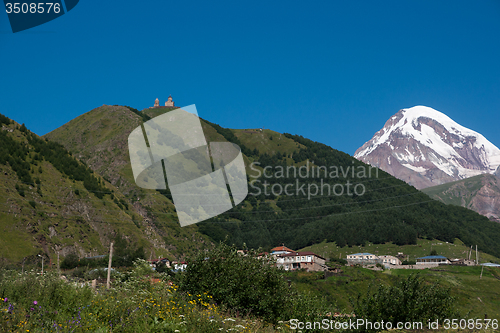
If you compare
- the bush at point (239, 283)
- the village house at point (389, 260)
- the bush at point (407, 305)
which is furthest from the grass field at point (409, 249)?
the bush at point (407, 305)

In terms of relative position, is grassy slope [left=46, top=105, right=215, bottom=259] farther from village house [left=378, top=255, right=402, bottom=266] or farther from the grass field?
village house [left=378, top=255, right=402, bottom=266]

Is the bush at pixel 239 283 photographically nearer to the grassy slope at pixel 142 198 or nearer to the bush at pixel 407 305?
the bush at pixel 407 305

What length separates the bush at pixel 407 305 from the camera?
11906mm

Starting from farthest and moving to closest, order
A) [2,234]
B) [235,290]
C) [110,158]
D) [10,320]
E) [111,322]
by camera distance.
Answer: [110,158]
[2,234]
[235,290]
[111,322]
[10,320]

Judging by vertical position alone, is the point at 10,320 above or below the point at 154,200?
below

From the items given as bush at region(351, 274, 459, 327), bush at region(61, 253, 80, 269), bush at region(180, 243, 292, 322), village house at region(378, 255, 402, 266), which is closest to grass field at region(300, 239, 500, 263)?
village house at region(378, 255, 402, 266)

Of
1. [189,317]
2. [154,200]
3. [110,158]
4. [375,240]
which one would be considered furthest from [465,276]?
[110,158]

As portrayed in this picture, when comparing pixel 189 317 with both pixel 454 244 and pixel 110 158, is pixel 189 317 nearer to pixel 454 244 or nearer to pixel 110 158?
pixel 454 244

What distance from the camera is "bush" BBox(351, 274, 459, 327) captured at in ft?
39.1

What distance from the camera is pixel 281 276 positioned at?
15.1 meters

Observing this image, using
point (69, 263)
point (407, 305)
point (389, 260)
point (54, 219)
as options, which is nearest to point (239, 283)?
point (407, 305)

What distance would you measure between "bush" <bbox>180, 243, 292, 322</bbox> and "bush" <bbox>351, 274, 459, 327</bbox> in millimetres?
2970

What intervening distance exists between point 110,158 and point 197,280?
177063 millimetres

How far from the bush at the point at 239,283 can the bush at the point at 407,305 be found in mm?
2970
